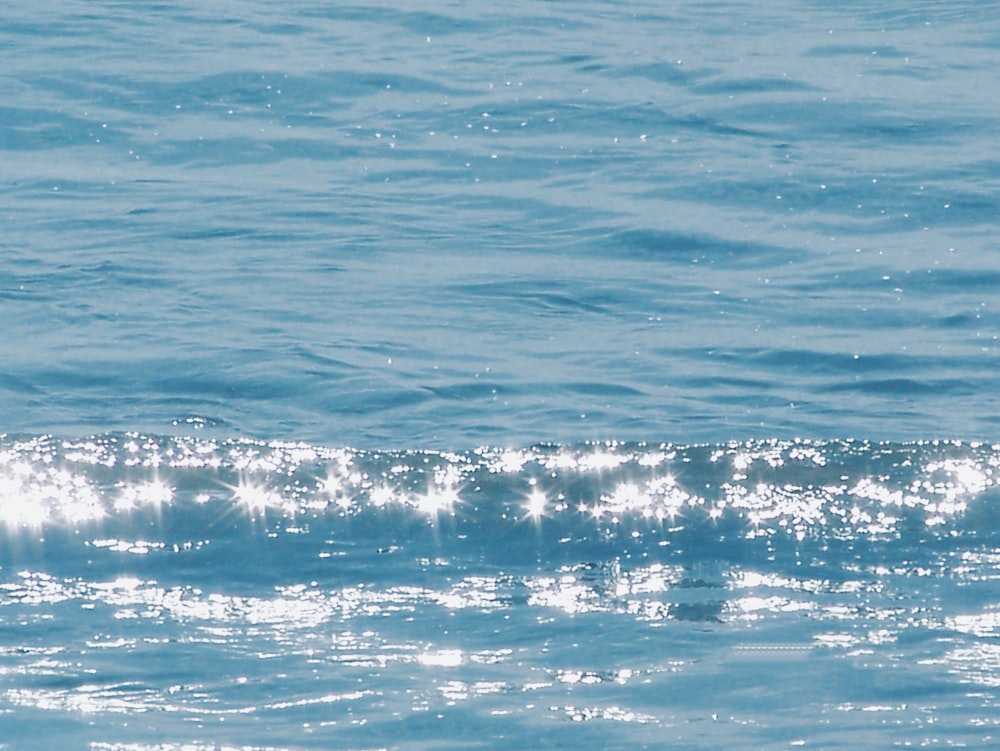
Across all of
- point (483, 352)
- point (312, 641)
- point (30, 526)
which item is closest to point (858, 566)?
point (312, 641)

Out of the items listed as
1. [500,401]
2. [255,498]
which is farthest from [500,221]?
[255,498]

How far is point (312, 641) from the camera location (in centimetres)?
413

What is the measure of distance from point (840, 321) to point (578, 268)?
1125 mm

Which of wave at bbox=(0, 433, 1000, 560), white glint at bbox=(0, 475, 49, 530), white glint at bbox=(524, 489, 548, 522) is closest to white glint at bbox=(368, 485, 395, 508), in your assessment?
wave at bbox=(0, 433, 1000, 560)

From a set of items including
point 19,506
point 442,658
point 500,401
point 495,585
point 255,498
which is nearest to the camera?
point 442,658

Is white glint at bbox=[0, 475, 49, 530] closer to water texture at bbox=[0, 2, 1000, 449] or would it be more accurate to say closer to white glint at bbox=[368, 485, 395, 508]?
water texture at bbox=[0, 2, 1000, 449]

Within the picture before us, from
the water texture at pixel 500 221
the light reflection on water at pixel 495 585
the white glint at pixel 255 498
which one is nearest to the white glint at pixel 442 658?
the light reflection on water at pixel 495 585

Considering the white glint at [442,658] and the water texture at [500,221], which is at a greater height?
the water texture at [500,221]

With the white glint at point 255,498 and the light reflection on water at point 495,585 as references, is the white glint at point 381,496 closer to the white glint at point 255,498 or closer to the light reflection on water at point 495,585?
the light reflection on water at point 495,585

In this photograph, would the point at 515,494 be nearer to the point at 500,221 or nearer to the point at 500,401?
the point at 500,401

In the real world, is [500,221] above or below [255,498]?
above

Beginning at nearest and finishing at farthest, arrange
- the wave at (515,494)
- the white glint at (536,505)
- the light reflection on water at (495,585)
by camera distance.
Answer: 1. the light reflection on water at (495,585)
2. the wave at (515,494)
3. the white glint at (536,505)

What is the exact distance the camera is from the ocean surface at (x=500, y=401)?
12.8 ft

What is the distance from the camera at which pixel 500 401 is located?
5.62 meters
